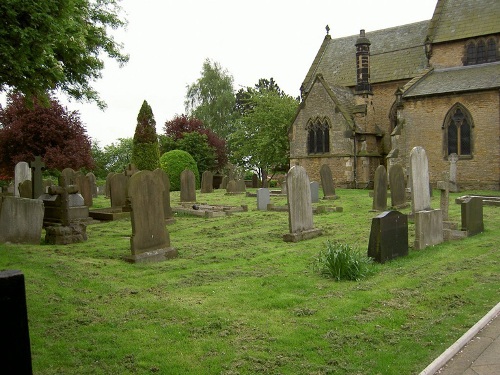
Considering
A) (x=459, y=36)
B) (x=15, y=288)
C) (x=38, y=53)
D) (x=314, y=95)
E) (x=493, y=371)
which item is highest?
(x=459, y=36)

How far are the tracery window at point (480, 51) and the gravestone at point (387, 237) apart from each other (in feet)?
76.5

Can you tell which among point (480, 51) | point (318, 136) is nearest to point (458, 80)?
point (480, 51)

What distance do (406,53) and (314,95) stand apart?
7.51m

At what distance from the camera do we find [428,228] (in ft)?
31.8

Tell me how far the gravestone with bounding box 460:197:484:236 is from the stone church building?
15212mm

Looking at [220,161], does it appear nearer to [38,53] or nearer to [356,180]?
[356,180]

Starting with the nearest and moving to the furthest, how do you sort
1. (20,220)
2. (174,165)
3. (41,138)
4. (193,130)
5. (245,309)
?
(245,309), (20,220), (41,138), (174,165), (193,130)

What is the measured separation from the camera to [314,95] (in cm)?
3144

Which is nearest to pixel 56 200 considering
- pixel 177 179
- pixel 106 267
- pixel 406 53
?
pixel 106 267

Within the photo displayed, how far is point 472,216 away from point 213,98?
4473cm

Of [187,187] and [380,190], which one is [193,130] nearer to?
[187,187]

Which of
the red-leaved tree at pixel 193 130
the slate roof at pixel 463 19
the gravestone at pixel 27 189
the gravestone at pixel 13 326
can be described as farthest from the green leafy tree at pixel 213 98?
the gravestone at pixel 13 326

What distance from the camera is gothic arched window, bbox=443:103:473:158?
83.5 feet

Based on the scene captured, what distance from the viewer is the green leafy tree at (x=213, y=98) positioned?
173 ft
